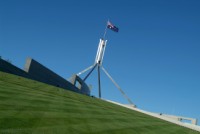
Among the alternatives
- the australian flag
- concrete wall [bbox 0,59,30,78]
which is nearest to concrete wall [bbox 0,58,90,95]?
concrete wall [bbox 0,59,30,78]

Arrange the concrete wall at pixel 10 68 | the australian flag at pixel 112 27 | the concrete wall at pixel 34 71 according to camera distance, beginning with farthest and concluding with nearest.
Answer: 1. the australian flag at pixel 112 27
2. the concrete wall at pixel 34 71
3. the concrete wall at pixel 10 68

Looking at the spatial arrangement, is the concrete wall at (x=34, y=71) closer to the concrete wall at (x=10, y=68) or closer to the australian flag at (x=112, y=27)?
the concrete wall at (x=10, y=68)

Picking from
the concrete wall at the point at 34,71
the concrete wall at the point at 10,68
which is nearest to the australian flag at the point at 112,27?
the concrete wall at the point at 34,71

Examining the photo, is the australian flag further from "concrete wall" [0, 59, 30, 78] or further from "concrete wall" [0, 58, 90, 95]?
"concrete wall" [0, 59, 30, 78]

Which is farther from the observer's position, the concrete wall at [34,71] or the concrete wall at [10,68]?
the concrete wall at [34,71]

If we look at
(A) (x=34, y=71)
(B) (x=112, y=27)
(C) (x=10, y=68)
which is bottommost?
(C) (x=10, y=68)

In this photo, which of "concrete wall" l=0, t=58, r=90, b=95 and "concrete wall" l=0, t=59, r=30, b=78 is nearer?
"concrete wall" l=0, t=59, r=30, b=78

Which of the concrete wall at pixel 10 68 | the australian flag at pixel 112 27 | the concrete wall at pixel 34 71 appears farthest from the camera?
the australian flag at pixel 112 27

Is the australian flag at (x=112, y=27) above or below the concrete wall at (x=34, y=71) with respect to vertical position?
above

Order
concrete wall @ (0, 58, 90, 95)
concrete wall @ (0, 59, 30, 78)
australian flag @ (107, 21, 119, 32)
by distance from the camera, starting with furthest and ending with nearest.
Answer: australian flag @ (107, 21, 119, 32) < concrete wall @ (0, 58, 90, 95) < concrete wall @ (0, 59, 30, 78)

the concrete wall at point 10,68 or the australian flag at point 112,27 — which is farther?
the australian flag at point 112,27

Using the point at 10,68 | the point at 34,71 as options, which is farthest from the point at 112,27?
the point at 10,68

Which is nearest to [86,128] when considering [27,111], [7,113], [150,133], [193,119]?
[27,111]

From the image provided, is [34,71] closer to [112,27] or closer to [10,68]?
[10,68]
